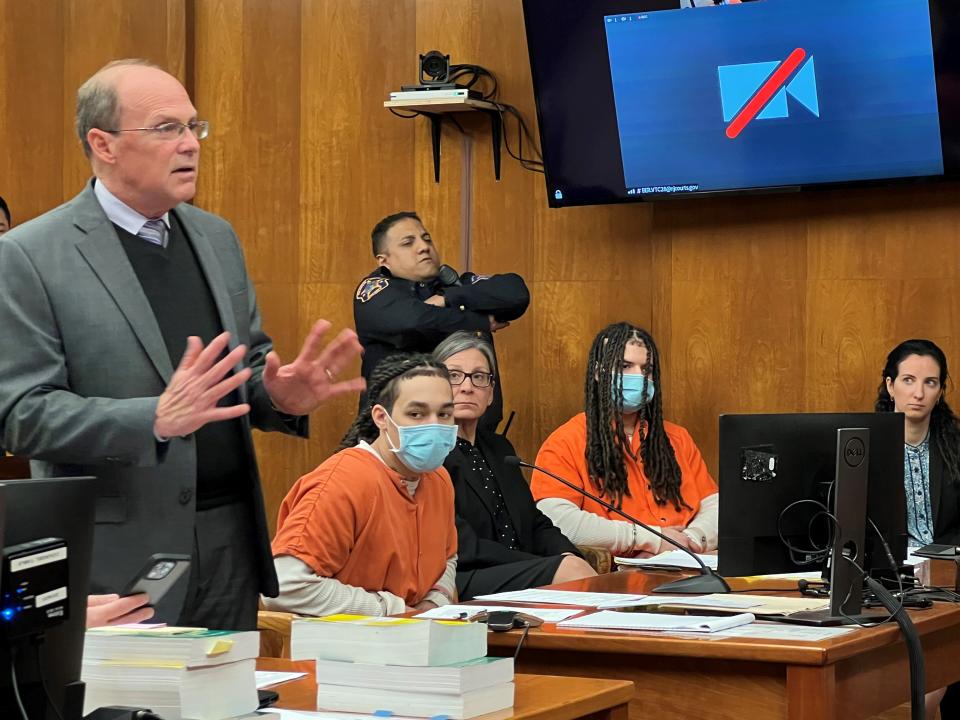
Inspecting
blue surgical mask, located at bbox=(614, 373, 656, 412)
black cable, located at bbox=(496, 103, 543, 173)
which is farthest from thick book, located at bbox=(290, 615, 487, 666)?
black cable, located at bbox=(496, 103, 543, 173)

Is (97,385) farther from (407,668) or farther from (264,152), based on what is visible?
(264,152)

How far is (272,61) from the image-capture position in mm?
6258

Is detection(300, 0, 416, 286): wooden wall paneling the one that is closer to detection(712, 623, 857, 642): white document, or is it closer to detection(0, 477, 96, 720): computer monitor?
detection(712, 623, 857, 642): white document

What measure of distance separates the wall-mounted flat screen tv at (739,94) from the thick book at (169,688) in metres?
3.96

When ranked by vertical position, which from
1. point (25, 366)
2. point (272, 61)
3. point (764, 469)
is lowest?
point (764, 469)

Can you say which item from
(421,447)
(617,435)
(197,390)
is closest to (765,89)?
(617,435)

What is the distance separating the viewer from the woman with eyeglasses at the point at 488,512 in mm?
3654

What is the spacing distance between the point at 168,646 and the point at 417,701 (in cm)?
34

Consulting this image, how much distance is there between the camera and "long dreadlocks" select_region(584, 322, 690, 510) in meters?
4.61

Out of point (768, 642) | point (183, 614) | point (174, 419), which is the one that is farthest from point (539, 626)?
point (174, 419)

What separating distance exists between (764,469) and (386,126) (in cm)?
358

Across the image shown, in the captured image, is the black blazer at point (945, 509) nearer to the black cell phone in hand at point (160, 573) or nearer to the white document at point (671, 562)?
the white document at point (671, 562)

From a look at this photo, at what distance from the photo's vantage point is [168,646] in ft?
5.31

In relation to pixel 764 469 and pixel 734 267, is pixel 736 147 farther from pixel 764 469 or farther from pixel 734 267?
pixel 764 469
